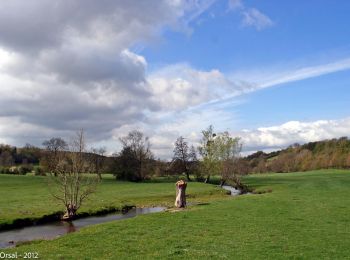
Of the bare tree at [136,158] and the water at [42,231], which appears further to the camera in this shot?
the bare tree at [136,158]

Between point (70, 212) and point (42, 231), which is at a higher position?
point (70, 212)

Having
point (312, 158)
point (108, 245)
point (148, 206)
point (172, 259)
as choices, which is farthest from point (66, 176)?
point (312, 158)

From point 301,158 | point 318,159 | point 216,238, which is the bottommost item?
point 216,238

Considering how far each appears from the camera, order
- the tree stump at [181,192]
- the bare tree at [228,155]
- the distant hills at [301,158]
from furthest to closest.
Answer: the distant hills at [301,158], the bare tree at [228,155], the tree stump at [181,192]

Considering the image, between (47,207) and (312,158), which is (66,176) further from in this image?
(312,158)

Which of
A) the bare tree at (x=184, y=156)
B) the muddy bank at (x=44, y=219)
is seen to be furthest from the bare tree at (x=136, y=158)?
the muddy bank at (x=44, y=219)

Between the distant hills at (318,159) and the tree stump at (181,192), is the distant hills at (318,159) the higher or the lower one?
the higher one

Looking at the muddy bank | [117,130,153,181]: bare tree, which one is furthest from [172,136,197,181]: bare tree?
the muddy bank

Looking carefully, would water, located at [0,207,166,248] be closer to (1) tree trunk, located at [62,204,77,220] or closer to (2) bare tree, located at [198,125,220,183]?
(1) tree trunk, located at [62,204,77,220]

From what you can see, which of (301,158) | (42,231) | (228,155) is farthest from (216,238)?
(301,158)

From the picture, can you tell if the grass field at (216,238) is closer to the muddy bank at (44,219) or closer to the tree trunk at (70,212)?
the tree trunk at (70,212)

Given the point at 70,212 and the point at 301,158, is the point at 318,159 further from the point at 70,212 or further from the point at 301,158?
the point at 70,212

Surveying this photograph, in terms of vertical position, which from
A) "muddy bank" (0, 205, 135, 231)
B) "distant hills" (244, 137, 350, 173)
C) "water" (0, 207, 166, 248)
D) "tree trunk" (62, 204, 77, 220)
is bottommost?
"water" (0, 207, 166, 248)

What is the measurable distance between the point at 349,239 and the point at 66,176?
2489cm
